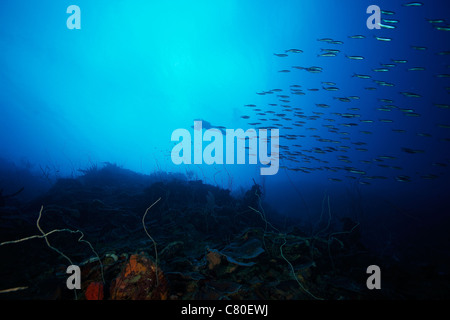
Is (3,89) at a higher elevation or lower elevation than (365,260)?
higher

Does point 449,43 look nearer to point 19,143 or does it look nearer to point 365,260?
point 365,260

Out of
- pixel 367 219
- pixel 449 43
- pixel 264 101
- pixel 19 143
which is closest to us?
pixel 367 219

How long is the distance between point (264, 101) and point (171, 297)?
97710 millimetres

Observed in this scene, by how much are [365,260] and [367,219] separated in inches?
470

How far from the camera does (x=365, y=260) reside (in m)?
3.77

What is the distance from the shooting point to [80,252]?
3664mm

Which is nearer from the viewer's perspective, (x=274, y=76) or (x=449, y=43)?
(x=449, y=43)

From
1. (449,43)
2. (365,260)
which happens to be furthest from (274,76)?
(365,260)

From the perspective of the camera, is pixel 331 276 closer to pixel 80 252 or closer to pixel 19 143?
pixel 80 252
